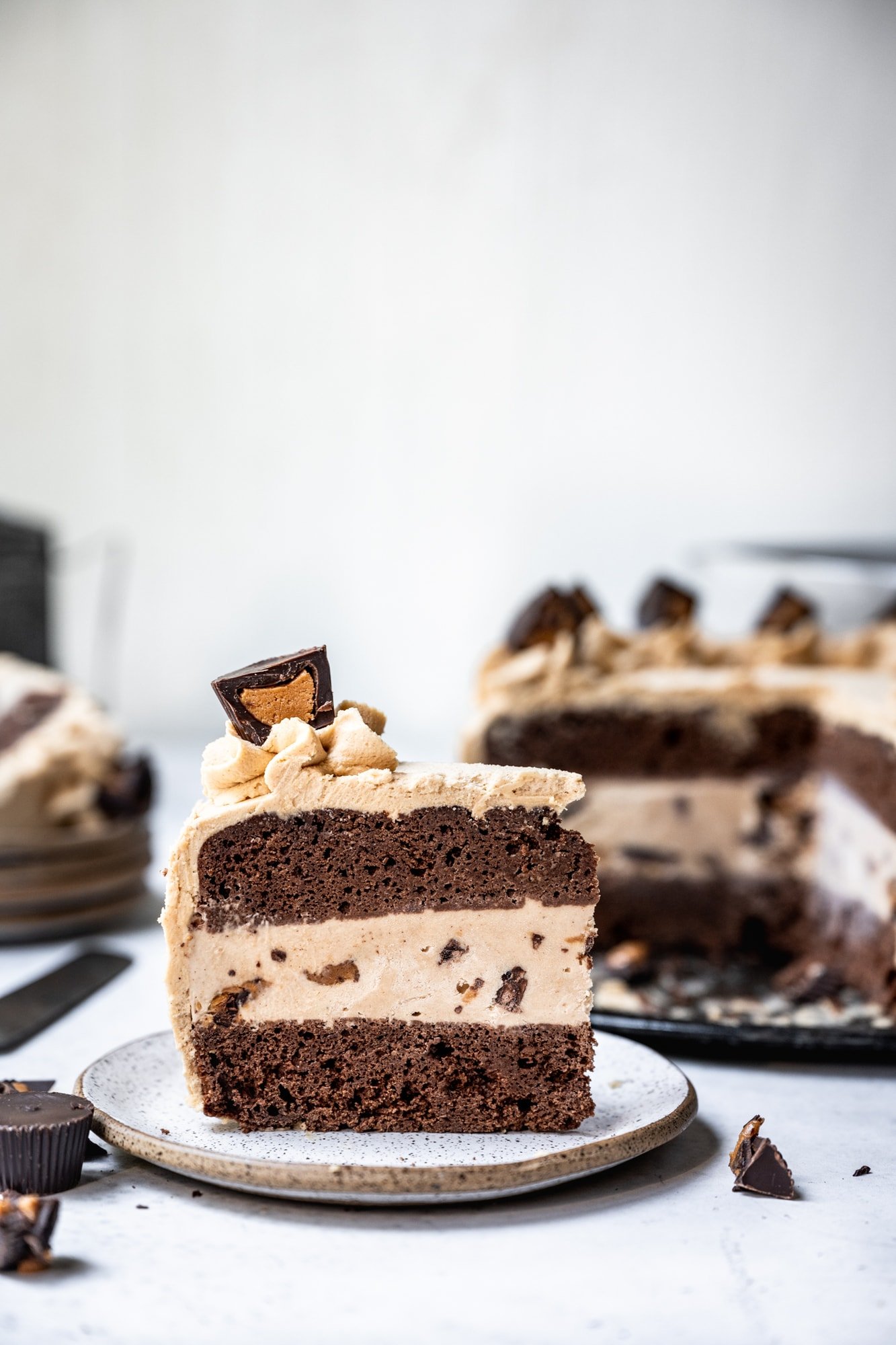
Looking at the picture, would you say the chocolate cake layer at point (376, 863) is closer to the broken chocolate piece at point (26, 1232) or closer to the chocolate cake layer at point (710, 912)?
the broken chocolate piece at point (26, 1232)

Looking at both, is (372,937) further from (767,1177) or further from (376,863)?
(767,1177)

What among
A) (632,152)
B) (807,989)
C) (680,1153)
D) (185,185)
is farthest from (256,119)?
(680,1153)

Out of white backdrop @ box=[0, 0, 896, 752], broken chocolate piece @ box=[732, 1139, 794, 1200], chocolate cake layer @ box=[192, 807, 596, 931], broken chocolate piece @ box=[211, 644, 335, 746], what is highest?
white backdrop @ box=[0, 0, 896, 752]


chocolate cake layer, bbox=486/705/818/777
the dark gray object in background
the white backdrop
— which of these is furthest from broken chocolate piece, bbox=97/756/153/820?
the white backdrop

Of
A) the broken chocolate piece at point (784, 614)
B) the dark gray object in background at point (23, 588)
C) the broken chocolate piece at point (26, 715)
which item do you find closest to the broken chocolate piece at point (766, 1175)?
the broken chocolate piece at point (784, 614)

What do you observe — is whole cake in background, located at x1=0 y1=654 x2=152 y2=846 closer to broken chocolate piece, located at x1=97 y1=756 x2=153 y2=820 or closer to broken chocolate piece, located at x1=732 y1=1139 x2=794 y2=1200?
broken chocolate piece, located at x1=97 y1=756 x2=153 y2=820

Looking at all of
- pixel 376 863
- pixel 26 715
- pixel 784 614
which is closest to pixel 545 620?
pixel 784 614

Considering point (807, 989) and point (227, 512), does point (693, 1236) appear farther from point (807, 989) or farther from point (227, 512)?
point (227, 512)
